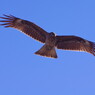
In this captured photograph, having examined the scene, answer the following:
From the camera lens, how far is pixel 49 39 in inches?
846

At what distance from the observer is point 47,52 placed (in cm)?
2092

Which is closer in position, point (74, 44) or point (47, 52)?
point (47, 52)

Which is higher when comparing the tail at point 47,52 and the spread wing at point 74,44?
the spread wing at point 74,44

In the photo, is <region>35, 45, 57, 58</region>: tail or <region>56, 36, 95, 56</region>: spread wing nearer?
<region>35, 45, 57, 58</region>: tail

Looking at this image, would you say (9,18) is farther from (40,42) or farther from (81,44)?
(81,44)

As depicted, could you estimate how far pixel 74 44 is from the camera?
72.8 ft

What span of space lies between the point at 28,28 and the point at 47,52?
1.62m

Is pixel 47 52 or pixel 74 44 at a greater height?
pixel 74 44

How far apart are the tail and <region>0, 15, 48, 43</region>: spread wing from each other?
2.47ft

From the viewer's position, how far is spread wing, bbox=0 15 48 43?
2162 centimetres

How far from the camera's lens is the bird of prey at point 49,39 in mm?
21406

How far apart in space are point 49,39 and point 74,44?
1.33m

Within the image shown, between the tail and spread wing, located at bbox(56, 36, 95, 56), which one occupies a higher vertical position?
spread wing, located at bbox(56, 36, 95, 56)

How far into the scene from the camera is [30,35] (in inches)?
854
